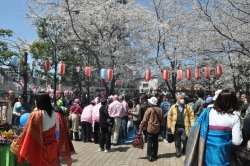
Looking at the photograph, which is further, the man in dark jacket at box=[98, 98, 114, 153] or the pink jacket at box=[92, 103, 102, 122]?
the pink jacket at box=[92, 103, 102, 122]

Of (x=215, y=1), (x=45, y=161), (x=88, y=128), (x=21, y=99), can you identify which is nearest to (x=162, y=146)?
(x=88, y=128)

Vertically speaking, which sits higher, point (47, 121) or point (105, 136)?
point (47, 121)

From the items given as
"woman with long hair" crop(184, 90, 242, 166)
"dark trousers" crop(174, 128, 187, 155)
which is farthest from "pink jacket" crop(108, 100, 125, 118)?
"woman with long hair" crop(184, 90, 242, 166)

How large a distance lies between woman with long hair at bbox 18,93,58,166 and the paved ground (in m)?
2.61

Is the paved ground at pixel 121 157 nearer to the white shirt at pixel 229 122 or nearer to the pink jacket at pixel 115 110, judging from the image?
the pink jacket at pixel 115 110

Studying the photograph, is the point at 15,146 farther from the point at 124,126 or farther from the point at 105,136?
the point at 124,126

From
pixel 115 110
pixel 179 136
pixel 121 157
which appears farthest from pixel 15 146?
pixel 115 110

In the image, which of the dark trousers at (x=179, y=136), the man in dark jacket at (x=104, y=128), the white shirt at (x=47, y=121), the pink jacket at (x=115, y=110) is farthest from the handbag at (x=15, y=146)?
the pink jacket at (x=115, y=110)

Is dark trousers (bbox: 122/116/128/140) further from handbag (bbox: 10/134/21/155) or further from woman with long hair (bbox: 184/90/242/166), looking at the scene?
woman with long hair (bbox: 184/90/242/166)

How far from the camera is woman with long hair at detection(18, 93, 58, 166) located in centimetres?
369

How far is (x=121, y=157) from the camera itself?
7.05 m

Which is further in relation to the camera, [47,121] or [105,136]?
[105,136]

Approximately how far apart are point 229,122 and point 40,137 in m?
2.55

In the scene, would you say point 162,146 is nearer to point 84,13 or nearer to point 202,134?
point 202,134
